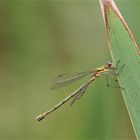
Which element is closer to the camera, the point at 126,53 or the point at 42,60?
the point at 126,53

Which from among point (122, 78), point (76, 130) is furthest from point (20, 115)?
point (122, 78)

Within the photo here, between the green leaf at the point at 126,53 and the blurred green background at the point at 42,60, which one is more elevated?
the blurred green background at the point at 42,60

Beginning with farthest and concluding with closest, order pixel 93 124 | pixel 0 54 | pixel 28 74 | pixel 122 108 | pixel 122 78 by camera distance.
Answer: pixel 0 54
pixel 28 74
pixel 122 108
pixel 93 124
pixel 122 78

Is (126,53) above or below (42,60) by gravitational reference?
below

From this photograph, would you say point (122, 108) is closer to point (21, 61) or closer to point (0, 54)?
point (21, 61)

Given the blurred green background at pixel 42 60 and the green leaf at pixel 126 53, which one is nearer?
the green leaf at pixel 126 53
